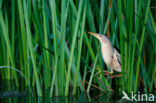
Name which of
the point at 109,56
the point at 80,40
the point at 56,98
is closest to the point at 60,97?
the point at 56,98

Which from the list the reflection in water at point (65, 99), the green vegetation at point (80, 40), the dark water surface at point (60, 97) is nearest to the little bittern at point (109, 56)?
the green vegetation at point (80, 40)

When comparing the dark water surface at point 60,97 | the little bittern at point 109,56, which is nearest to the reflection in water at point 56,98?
the dark water surface at point 60,97

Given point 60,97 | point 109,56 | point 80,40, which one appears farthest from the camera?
point 109,56

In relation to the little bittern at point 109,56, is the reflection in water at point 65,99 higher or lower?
lower

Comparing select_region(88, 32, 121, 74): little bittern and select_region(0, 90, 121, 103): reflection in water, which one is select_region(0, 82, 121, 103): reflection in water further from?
select_region(88, 32, 121, 74): little bittern

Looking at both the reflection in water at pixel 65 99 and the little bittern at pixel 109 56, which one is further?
the little bittern at pixel 109 56

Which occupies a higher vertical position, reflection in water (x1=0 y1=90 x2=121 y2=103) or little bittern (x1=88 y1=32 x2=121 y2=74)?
little bittern (x1=88 y1=32 x2=121 y2=74)

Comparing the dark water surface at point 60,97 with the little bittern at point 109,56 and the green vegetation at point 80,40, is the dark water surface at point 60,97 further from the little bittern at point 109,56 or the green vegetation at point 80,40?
the little bittern at point 109,56

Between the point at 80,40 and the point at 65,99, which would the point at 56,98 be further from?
the point at 80,40

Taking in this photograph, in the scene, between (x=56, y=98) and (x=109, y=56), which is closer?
(x=56, y=98)

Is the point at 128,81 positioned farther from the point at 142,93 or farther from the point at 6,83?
the point at 6,83

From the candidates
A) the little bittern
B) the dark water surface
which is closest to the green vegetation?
the dark water surface

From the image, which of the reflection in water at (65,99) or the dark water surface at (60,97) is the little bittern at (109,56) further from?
the reflection in water at (65,99)

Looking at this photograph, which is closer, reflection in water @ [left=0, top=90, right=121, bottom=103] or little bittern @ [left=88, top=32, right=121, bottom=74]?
reflection in water @ [left=0, top=90, right=121, bottom=103]
